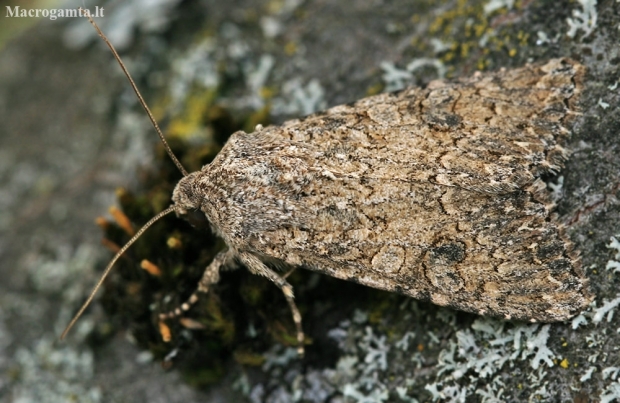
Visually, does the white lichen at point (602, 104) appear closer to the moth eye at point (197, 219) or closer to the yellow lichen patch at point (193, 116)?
the moth eye at point (197, 219)

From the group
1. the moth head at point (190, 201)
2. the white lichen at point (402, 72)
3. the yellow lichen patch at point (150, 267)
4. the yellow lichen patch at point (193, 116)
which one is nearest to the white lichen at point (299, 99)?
the white lichen at point (402, 72)

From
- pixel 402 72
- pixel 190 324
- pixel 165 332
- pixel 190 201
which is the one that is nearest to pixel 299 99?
pixel 402 72

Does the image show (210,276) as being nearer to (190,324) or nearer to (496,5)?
(190,324)

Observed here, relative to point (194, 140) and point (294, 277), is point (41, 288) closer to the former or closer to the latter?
point (194, 140)

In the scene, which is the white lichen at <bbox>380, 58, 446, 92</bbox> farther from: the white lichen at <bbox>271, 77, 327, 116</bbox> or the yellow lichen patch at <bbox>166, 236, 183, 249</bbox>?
the yellow lichen patch at <bbox>166, 236, 183, 249</bbox>

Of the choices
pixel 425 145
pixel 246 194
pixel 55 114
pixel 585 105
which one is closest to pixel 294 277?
pixel 246 194

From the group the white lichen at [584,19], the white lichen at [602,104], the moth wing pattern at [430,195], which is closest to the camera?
the moth wing pattern at [430,195]

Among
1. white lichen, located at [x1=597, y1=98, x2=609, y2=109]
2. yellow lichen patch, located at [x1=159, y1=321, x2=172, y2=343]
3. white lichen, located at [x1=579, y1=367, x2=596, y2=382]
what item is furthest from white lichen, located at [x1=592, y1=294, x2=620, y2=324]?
yellow lichen patch, located at [x1=159, y1=321, x2=172, y2=343]

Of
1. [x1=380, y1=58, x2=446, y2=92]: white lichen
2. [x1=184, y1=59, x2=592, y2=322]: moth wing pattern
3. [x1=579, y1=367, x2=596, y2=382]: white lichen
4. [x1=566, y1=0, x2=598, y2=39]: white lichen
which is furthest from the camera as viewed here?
[x1=380, y1=58, x2=446, y2=92]: white lichen
